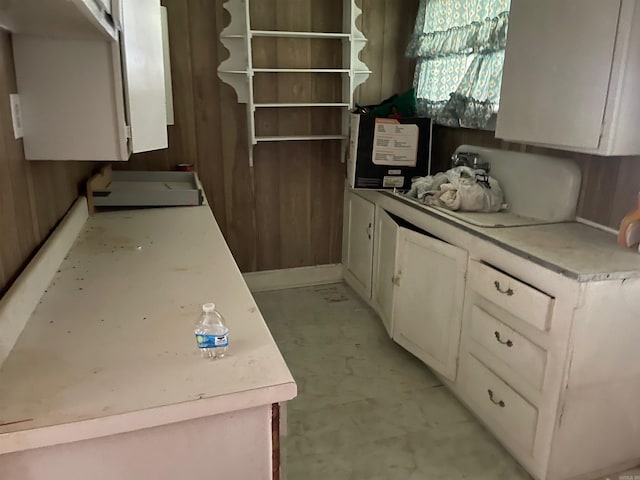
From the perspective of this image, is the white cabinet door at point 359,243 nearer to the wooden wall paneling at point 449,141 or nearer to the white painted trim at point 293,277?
the white painted trim at point 293,277

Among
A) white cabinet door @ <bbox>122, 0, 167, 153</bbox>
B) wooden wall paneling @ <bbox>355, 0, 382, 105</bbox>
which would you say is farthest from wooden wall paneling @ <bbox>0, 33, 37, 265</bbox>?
wooden wall paneling @ <bbox>355, 0, 382, 105</bbox>

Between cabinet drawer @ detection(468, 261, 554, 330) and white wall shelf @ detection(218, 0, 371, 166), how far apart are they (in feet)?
5.16

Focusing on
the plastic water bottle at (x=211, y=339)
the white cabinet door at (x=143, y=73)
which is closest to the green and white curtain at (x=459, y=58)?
the white cabinet door at (x=143, y=73)

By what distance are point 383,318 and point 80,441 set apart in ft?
6.91

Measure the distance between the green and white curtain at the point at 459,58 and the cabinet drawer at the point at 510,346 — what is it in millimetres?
1123

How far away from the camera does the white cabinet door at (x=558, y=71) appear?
1714 mm

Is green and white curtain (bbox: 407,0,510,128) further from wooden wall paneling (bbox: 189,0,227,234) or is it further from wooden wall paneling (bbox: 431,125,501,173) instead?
wooden wall paneling (bbox: 189,0,227,234)

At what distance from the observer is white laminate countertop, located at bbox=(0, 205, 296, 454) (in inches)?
33.4

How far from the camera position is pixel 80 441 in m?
0.85

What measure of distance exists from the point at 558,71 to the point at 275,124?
1833mm

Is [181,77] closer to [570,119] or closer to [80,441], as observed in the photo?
[570,119]

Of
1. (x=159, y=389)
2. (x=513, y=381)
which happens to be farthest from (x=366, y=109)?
(x=159, y=389)

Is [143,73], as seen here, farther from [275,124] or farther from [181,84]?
[275,124]

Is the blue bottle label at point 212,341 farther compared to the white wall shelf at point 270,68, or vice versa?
the white wall shelf at point 270,68
